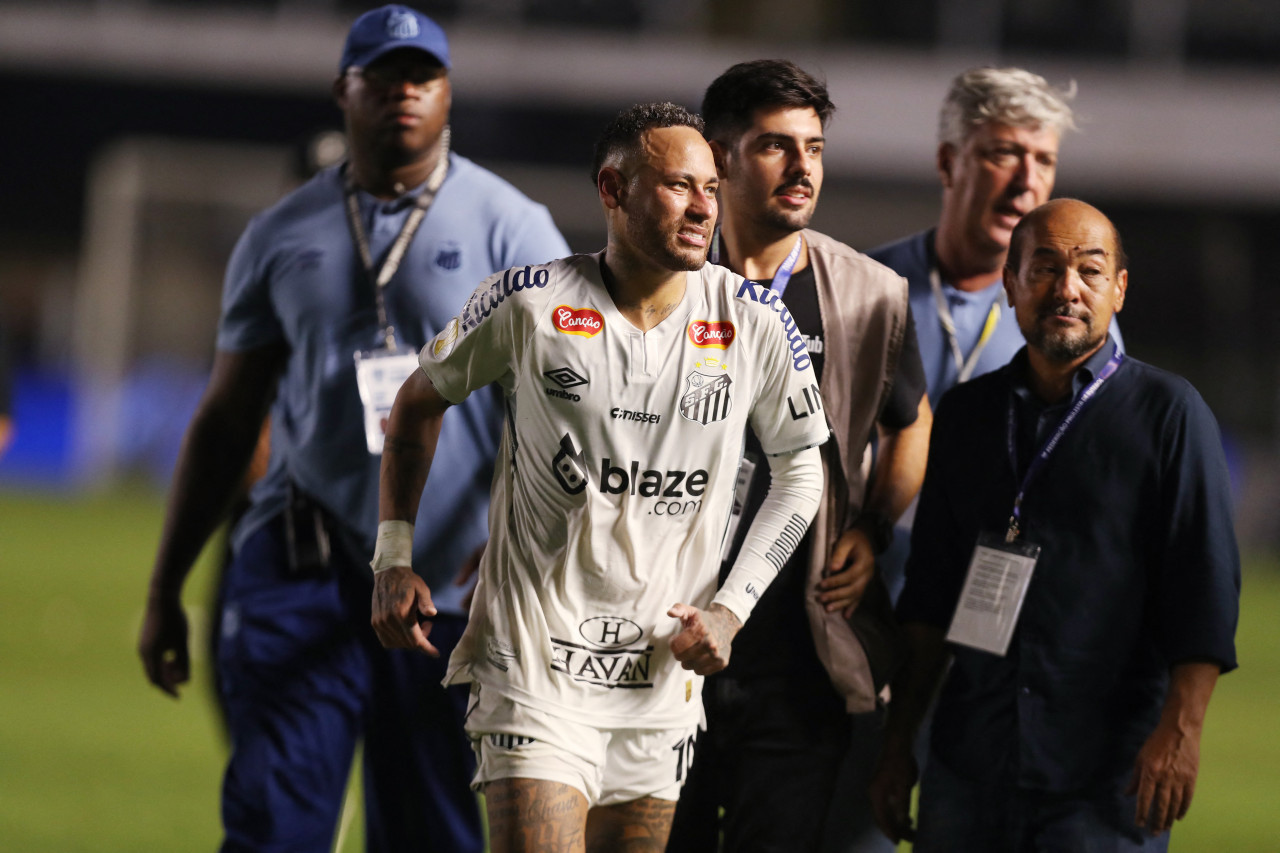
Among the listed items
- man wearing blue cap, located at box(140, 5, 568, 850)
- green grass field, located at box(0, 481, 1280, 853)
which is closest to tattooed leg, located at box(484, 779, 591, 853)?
man wearing blue cap, located at box(140, 5, 568, 850)

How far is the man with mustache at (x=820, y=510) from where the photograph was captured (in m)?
3.52

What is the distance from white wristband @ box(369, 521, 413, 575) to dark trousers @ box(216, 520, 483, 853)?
0.91m

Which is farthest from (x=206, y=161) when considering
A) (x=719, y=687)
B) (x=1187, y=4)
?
(x=719, y=687)

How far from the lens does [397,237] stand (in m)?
4.08

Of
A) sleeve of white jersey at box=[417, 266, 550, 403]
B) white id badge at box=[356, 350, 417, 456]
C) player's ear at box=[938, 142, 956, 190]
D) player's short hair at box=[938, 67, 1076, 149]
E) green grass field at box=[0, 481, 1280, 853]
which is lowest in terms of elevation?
green grass field at box=[0, 481, 1280, 853]

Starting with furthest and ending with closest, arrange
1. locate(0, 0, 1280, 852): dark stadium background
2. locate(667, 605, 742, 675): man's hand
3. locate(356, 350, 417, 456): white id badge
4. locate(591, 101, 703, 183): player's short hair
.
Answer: locate(0, 0, 1280, 852): dark stadium background
locate(356, 350, 417, 456): white id badge
locate(591, 101, 703, 183): player's short hair
locate(667, 605, 742, 675): man's hand

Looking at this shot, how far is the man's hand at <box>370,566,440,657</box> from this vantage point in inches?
119

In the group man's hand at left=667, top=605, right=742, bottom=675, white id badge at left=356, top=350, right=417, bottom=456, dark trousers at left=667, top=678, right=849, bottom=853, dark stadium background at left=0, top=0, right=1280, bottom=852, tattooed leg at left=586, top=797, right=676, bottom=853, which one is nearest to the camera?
man's hand at left=667, top=605, right=742, bottom=675

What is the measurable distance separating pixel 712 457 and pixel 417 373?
65 cm

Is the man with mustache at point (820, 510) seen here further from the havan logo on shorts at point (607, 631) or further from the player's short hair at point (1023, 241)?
the havan logo on shorts at point (607, 631)

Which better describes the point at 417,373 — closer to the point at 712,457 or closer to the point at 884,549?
the point at 712,457

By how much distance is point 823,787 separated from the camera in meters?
3.66

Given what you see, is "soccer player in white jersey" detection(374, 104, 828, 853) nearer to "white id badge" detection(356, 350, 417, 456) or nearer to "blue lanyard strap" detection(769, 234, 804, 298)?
"blue lanyard strap" detection(769, 234, 804, 298)

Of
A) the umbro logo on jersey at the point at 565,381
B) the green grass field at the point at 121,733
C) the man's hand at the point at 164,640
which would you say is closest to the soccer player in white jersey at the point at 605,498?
the umbro logo on jersey at the point at 565,381
